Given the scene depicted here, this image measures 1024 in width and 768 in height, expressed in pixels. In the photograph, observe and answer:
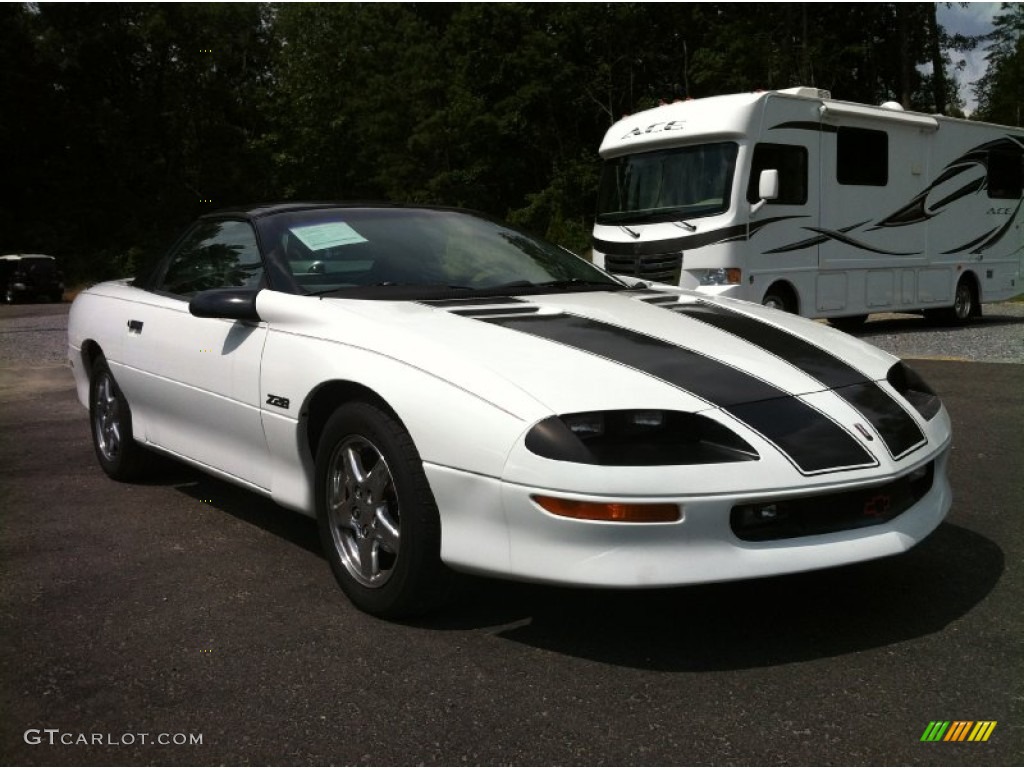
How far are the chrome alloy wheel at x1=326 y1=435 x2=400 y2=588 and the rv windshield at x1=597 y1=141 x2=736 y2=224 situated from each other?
879 cm

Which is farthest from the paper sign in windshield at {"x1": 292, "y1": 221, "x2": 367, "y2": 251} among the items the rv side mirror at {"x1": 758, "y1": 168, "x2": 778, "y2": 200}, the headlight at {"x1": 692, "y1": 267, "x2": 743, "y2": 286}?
the rv side mirror at {"x1": 758, "y1": 168, "x2": 778, "y2": 200}

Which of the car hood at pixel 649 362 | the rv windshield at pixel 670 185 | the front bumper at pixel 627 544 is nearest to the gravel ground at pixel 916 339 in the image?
the rv windshield at pixel 670 185

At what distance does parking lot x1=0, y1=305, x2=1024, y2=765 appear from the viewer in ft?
8.39

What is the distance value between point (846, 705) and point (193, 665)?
1817mm

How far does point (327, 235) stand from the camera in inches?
171

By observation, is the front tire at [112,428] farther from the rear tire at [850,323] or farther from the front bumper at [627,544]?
the rear tire at [850,323]

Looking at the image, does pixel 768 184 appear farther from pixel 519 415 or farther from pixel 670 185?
pixel 519 415

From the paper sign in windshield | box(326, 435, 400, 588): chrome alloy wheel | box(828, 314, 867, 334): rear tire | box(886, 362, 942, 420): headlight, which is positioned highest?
the paper sign in windshield

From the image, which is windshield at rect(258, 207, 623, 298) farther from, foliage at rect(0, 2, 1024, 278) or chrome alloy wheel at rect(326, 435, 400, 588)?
Result: foliage at rect(0, 2, 1024, 278)

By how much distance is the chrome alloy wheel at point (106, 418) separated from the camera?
5.48 m

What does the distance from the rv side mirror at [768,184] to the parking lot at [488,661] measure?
7.39m

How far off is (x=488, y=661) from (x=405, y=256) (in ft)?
5.99

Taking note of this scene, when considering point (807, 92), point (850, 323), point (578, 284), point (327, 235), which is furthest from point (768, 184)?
point (327, 235)

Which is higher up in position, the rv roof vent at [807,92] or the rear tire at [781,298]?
the rv roof vent at [807,92]
